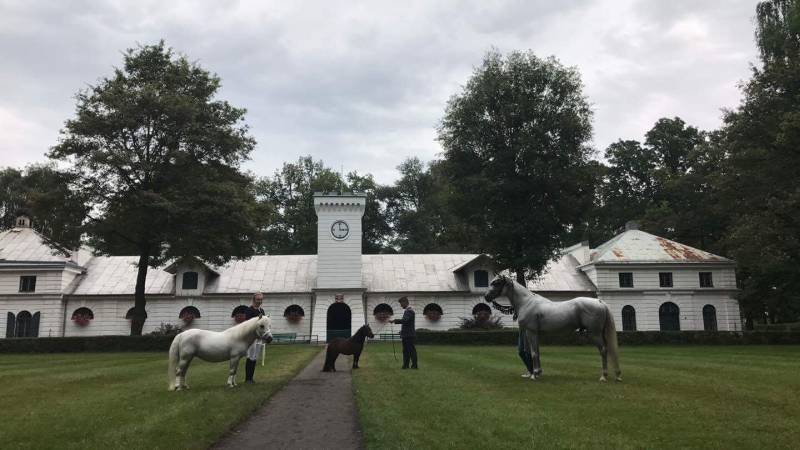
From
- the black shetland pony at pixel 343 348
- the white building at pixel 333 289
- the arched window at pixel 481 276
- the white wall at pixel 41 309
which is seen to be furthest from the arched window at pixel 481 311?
the white wall at pixel 41 309

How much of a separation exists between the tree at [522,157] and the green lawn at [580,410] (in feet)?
68.6

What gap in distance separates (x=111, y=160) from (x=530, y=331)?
25323 mm

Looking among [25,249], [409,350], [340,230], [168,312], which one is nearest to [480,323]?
[340,230]

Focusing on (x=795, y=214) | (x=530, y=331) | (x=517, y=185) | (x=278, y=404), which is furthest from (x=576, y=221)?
(x=278, y=404)

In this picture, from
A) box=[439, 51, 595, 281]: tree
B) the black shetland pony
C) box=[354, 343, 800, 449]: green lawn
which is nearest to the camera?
box=[354, 343, 800, 449]: green lawn

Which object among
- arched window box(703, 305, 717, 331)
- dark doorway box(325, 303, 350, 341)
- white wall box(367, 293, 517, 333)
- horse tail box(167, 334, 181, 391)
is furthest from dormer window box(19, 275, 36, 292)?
arched window box(703, 305, 717, 331)

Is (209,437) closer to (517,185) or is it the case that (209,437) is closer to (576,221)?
(517,185)

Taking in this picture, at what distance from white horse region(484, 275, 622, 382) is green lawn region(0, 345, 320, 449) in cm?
619

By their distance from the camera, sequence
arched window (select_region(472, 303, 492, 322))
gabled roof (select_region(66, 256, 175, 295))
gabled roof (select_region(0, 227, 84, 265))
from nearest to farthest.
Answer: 1. arched window (select_region(472, 303, 492, 322))
2. gabled roof (select_region(66, 256, 175, 295))
3. gabled roof (select_region(0, 227, 84, 265))

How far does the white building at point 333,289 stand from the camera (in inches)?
1651

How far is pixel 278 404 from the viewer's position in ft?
35.8

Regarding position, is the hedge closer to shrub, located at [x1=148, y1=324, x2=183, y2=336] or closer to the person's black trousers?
shrub, located at [x1=148, y1=324, x2=183, y2=336]

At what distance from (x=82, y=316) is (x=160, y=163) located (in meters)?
17.1

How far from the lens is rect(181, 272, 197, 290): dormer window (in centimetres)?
4284
